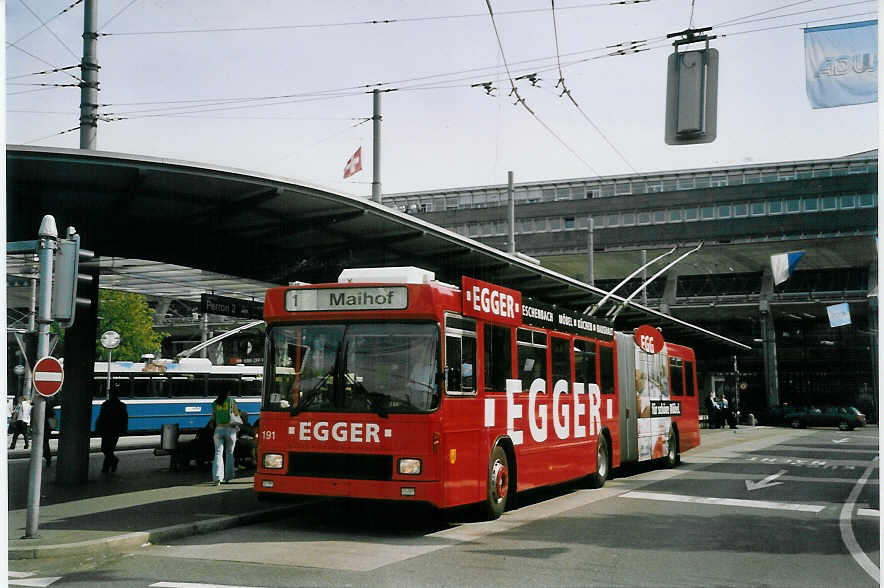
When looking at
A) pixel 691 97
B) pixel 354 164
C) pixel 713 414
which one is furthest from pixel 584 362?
pixel 713 414

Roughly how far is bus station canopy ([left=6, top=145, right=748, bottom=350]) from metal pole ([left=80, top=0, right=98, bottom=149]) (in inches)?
52.5

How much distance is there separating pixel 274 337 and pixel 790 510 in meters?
8.13

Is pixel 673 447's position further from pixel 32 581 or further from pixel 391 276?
pixel 32 581

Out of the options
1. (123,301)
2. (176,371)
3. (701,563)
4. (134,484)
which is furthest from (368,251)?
(123,301)

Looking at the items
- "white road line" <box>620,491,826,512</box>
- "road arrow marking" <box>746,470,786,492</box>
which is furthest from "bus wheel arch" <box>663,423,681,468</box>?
"white road line" <box>620,491,826,512</box>

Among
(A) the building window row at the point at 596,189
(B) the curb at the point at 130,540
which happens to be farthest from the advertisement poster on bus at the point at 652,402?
(A) the building window row at the point at 596,189

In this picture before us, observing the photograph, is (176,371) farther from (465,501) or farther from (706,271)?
(706,271)

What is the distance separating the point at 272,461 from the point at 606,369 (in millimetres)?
7982

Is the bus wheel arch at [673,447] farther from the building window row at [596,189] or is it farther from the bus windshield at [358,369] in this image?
the building window row at [596,189]

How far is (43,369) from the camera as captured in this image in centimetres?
1017

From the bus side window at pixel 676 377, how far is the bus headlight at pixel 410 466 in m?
12.6

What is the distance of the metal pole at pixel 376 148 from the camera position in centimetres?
2167

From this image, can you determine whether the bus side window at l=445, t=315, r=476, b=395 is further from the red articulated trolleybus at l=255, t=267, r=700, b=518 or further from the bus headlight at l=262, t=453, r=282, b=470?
the bus headlight at l=262, t=453, r=282, b=470

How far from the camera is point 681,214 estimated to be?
75625 millimetres
